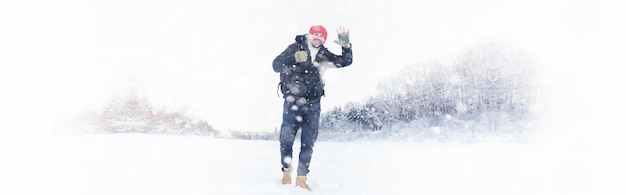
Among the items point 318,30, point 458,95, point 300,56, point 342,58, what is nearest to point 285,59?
point 300,56

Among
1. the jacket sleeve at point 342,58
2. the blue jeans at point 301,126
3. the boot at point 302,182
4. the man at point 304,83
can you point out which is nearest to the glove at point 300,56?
the man at point 304,83

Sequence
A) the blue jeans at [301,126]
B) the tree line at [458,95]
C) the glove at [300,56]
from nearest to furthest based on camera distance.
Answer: the glove at [300,56] → the blue jeans at [301,126] → the tree line at [458,95]

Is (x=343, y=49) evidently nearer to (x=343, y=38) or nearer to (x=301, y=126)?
(x=343, y=38)

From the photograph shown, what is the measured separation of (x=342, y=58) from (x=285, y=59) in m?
0.63

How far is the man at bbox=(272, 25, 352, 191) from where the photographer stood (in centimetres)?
520

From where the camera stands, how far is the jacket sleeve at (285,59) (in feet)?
17.1

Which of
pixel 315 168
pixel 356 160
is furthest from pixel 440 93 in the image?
pixel 315 168

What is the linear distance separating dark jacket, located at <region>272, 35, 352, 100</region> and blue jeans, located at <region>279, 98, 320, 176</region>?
4.6 inches

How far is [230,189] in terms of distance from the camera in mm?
4891

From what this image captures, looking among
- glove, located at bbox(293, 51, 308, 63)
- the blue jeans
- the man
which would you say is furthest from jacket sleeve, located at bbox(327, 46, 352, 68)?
the blue jeans

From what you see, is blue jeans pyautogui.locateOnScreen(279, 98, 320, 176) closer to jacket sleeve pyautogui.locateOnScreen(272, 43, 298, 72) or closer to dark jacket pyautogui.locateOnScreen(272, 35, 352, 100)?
dark jacket pyautogui.locateOnScreen(272, 35, 352, 100)

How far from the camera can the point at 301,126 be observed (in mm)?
5398

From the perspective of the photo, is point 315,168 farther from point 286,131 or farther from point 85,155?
point 85,155

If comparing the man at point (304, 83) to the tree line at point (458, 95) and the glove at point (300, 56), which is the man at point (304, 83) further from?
the tree line at point (458, 95)
